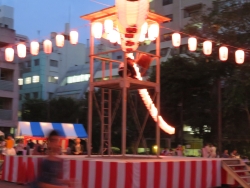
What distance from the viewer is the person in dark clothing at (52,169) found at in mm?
4578

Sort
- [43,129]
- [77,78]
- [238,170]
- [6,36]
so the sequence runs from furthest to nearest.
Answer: [77,78] → [6,36] → [43,129] → [238,170]

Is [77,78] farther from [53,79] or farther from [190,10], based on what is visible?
[190,10]

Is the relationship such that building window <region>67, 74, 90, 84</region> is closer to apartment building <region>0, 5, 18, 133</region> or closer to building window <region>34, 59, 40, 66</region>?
Result: building window <region>34, 59, 40, 66</region>

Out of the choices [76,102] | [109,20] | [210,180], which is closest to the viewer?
[210,180]

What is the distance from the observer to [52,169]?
4617 millimetres

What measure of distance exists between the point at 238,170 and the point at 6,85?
927 inches

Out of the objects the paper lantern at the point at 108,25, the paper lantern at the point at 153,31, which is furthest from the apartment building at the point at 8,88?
the paper lantern at the point at 153,31

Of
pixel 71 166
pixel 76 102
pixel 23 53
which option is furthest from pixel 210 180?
pixel 76 102

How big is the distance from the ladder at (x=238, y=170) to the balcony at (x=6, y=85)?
22.9 meters

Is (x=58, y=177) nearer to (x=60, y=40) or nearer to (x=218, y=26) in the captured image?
(x=60, y=40)

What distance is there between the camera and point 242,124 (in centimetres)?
2750

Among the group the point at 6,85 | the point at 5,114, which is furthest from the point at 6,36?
the point at 5,114

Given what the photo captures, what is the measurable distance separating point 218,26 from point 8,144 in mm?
14673

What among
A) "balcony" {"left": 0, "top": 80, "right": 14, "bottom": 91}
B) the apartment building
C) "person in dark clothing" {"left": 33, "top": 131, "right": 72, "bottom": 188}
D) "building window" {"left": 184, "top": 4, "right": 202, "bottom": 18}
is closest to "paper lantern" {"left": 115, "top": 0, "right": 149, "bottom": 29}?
"person in dark clothing" {"left": 33, "top": 131, "right": 72, "bottom": 188}
